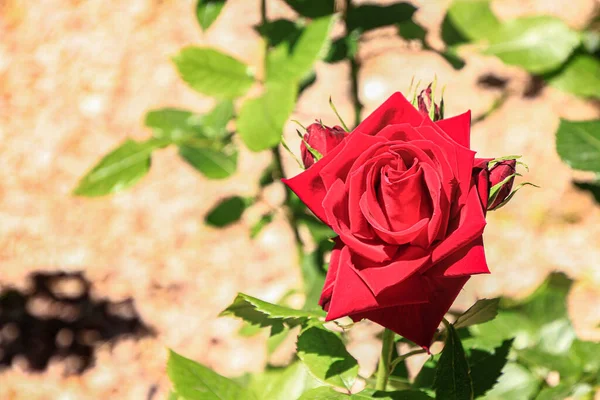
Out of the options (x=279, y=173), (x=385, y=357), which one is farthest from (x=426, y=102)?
(x=279, y=173)

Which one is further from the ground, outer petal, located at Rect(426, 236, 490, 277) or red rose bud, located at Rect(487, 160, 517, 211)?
red rose bud, located at Rect(487, 160, 517, 211)

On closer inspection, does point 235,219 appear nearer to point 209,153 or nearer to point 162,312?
point 209,153

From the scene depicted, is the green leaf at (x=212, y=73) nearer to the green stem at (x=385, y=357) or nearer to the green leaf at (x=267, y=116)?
the green leaf at (x=267, y=116)

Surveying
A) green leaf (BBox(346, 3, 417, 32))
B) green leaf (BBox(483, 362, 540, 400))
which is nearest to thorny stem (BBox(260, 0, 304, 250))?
green leaf (BBox(346, 3, 417, 32))

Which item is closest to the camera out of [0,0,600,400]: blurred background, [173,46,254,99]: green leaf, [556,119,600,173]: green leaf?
[556,119,600,173]: green leaf

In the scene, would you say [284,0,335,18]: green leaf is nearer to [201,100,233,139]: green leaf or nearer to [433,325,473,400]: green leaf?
[201,100,233,139]: green leaf

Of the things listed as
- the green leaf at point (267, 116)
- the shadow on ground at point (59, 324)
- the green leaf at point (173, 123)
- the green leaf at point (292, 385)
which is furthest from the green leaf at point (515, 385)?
the shadow on ground at point (59, 324)

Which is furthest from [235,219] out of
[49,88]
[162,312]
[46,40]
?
[46,40]
